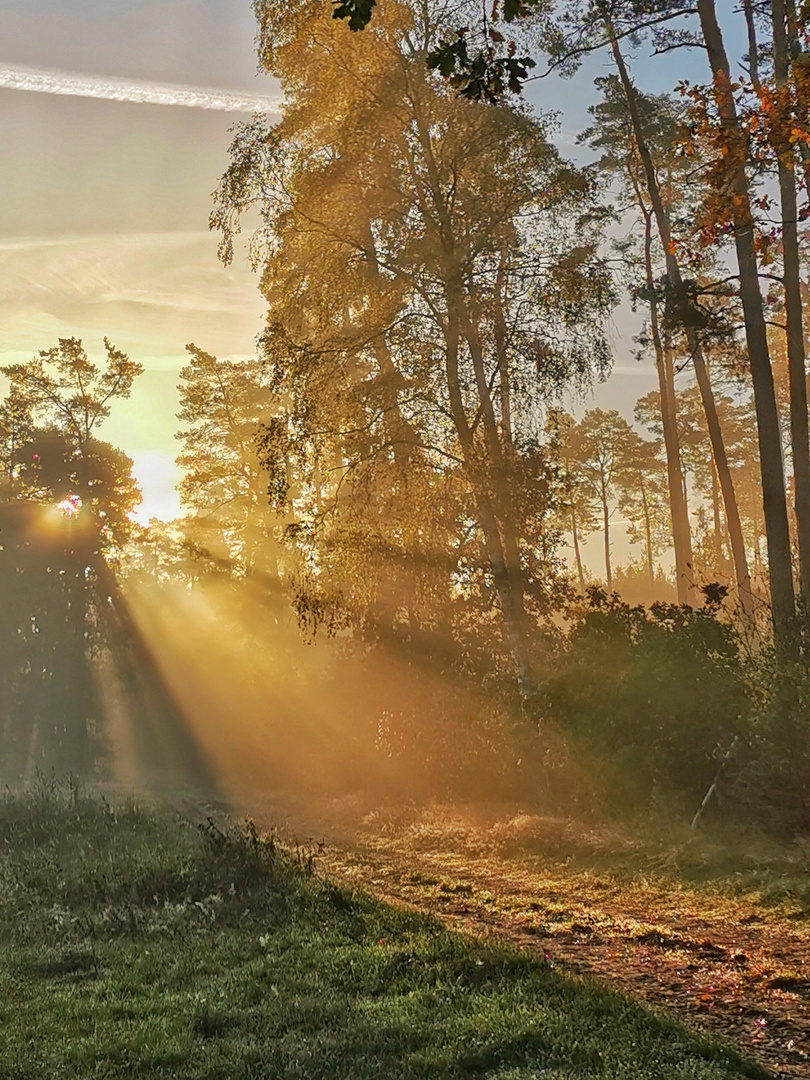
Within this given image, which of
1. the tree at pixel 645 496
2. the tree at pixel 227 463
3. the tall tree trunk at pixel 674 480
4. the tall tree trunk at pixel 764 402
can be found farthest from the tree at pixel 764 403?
the tree at pixel 645 496

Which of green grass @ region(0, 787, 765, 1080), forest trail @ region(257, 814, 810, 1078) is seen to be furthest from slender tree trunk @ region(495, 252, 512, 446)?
green grass @ region(0, 787, 765, 1080)

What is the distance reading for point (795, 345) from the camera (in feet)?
54.2

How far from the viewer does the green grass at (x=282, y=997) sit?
5.75 metres

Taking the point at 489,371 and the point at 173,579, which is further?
the point at 173,579

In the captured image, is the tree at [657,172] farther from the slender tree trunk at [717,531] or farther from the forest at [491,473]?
the slender tree trunk at [717,531]

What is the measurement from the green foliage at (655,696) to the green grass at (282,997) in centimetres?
581

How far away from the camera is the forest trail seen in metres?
6.50

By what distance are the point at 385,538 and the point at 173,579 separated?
1173 inches

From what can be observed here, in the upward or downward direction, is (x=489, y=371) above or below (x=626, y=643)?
above

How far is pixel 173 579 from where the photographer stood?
4522 cm

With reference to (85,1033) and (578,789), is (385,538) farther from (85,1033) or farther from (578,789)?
(85,1033)

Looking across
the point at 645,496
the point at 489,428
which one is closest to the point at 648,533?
the point at 645,496

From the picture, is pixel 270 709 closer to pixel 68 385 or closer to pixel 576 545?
pixel 68 385

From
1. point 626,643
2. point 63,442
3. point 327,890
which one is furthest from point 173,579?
point 327,890
